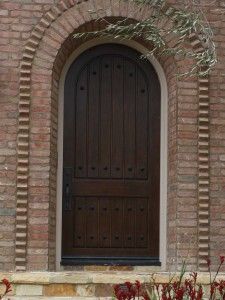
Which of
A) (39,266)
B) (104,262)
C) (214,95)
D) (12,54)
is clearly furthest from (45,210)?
(214,95)

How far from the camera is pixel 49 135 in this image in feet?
23.4

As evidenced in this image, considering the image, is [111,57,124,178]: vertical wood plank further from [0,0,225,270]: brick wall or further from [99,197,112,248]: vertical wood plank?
[0,0,225,270]: brick wall

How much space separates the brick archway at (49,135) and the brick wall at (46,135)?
0.04ft

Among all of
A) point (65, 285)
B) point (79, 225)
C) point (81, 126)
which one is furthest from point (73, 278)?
point (81, 126)

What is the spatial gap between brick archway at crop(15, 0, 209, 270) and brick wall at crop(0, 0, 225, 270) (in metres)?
0.01

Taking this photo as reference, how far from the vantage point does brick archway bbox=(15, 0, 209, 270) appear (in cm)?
702

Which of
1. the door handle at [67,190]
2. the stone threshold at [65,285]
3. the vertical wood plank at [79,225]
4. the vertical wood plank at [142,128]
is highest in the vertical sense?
the vertical wood plank at [142,128]

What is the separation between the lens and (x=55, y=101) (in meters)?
7.42

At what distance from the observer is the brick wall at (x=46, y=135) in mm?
7027

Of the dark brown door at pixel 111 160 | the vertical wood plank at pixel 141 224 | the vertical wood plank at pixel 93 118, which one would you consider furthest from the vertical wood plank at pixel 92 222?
the vertical wood plank at pixel 141 224

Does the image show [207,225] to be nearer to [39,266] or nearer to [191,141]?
[191,141]

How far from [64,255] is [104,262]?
489 mm

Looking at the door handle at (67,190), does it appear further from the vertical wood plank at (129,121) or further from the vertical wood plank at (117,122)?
the vertical wood plank at (129,121)

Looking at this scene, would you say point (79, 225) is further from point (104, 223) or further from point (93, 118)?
point (93, 118)
